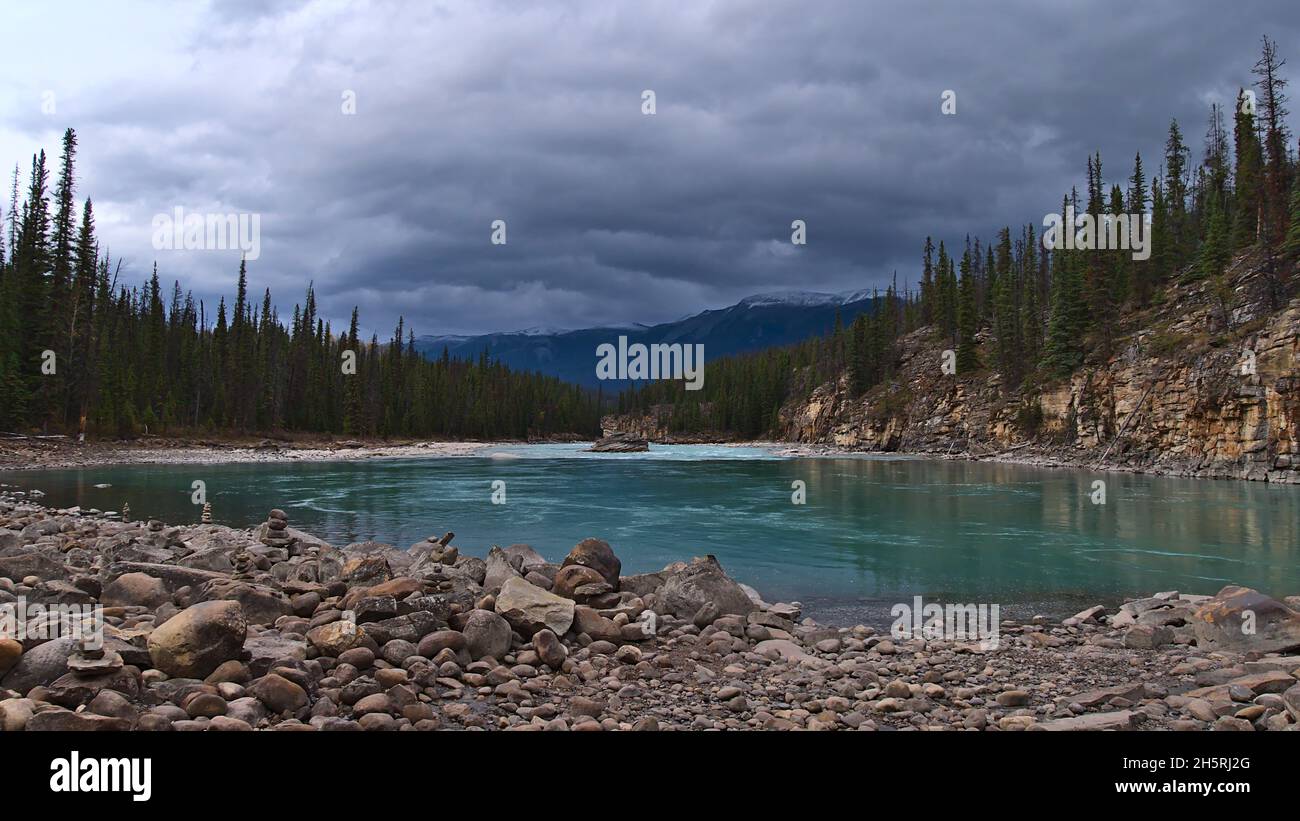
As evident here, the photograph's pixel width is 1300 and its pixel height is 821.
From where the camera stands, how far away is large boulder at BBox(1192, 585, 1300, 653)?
8969mm

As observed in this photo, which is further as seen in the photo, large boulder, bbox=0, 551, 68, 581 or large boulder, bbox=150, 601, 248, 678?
large boulder, bbox=0, 551, 68, 581

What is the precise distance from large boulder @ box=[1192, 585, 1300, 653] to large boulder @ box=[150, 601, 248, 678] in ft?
38.9

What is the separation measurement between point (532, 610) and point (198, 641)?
12.2 ft

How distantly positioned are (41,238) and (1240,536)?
83.5 meters

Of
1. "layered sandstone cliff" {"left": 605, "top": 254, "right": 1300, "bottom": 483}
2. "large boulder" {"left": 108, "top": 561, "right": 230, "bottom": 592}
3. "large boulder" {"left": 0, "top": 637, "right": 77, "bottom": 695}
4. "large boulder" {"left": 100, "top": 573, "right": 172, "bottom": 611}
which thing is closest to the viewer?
"large boulder" {"left": 0, "top": 637, "right": 77, "bottom": 695}

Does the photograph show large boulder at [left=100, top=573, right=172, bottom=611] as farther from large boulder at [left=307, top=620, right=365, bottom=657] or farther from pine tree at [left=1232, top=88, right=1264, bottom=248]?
pine tree at [left=1232, top=88, right=1264, bottom=248]

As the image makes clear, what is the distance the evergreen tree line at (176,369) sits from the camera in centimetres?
5662

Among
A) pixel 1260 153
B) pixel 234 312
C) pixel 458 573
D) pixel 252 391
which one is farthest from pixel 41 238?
pixel 1260 153

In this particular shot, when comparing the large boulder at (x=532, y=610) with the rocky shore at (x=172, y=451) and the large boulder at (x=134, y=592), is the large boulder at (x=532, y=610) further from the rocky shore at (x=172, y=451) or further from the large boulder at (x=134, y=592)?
the rocky shore at (x=172, y=451)

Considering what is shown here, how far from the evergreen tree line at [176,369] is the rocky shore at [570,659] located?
2274 inches
